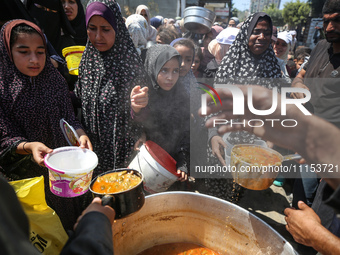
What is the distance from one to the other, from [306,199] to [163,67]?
7.24 feet

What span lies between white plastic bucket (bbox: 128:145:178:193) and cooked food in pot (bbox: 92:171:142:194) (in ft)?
1.18

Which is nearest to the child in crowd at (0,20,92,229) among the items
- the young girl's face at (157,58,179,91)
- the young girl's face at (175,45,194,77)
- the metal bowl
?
the young girl's face at (157,58,179,91)

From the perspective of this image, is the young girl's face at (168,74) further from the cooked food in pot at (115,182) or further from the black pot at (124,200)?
the black pot at (124,200)

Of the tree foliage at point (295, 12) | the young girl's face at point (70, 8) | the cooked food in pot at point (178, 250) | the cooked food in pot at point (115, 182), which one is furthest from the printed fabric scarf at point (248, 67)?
the tree foliage at point (295, 12)

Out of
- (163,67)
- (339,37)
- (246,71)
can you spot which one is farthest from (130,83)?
(339,37)

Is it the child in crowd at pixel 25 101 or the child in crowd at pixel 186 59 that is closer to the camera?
the child in crowd at pixel 25 101

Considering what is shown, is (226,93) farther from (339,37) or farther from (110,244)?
(339,37)

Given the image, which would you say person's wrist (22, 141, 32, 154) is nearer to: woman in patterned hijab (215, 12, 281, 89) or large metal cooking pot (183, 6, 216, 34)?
woman in patterned hijab (215, 12, 281, 89)

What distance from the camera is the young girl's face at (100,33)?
201 cm

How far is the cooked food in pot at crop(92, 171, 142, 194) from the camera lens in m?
1.24

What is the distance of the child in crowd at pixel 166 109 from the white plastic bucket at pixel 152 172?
1.57ft

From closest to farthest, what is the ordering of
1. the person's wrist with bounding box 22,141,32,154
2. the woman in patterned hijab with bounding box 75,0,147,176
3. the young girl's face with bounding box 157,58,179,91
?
the person's wrist with bounding box 22,141,32,154, the woman in patterned hijab with bounding box 75,0,147,176, the young girl's face with bounding box 157,58,179,91

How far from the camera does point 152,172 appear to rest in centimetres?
175

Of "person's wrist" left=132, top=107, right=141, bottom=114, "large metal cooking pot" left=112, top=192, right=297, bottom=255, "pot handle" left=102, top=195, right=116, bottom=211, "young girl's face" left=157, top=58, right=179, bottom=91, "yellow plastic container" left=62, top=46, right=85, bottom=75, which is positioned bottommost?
"large metal cooking pot" left=112, top=192, right=297, bottom=255
